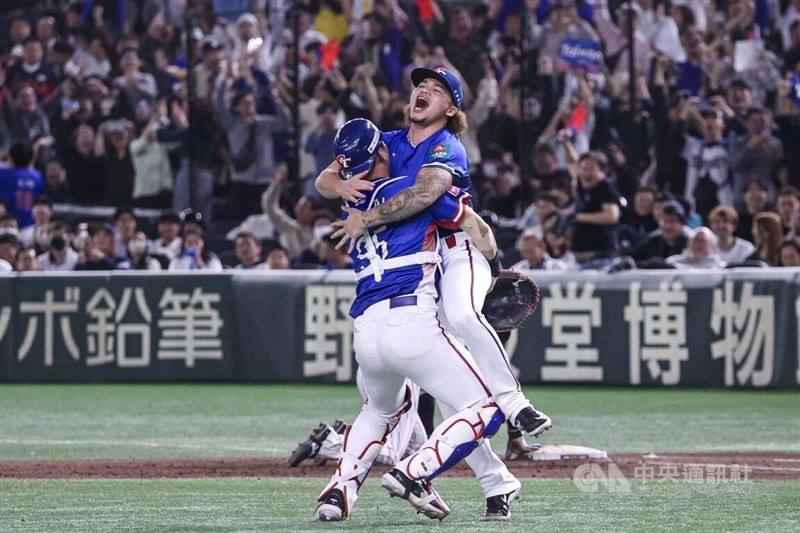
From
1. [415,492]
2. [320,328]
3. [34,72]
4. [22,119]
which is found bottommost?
[320,328]

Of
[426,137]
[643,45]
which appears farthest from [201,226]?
[426,137]

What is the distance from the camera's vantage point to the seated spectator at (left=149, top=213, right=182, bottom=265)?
16625 millimetres

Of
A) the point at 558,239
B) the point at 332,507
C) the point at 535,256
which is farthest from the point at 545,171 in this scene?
the point at 332,507

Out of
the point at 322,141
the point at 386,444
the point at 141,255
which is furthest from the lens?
the point at 322,141

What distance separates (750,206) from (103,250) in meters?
6.81

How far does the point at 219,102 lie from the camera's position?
681 inches

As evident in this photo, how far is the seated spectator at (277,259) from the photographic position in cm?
1627

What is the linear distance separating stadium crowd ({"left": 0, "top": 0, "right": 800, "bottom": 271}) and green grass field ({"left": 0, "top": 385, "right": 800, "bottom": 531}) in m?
1.62

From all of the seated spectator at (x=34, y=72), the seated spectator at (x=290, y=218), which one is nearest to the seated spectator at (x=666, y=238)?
the seated spectator at (x=290, y=218)

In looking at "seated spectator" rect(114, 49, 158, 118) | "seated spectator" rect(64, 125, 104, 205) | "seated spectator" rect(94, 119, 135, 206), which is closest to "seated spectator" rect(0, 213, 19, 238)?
"seated spectator" rect(64, 125, 104, 205)

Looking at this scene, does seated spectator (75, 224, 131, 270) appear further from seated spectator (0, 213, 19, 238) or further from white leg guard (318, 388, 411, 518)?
white leg guard (318, 388, 411, 518)

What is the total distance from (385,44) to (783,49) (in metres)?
4.49

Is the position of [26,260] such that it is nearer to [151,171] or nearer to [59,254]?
[59,254]

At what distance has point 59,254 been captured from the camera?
55.4 ft
